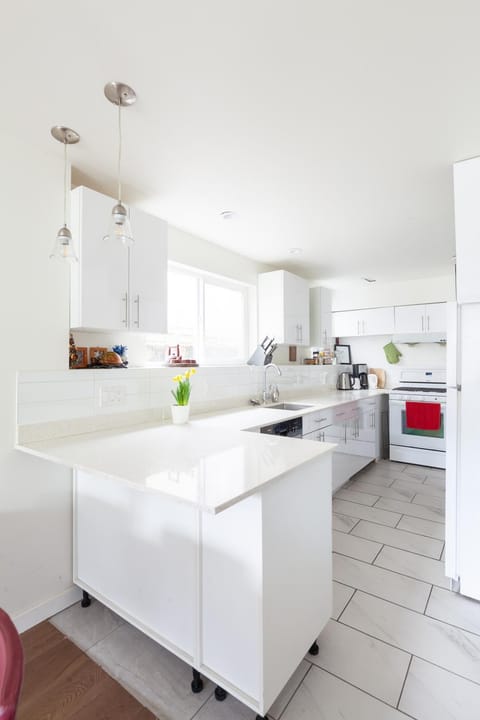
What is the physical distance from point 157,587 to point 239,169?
206 cm

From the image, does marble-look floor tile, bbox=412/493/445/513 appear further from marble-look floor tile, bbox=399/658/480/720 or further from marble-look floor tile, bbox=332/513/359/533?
marble-look floor tile, bbox=399/658/480/720

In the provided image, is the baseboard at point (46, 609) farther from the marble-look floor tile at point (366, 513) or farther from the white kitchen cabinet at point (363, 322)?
the white kitchen cabinet at point (363, 322)

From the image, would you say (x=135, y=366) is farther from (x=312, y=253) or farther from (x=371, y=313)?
(x=371, y=313)

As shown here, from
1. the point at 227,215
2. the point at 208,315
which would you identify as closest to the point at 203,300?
the point at 208,315

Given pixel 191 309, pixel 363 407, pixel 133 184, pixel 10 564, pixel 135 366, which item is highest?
pixel 133 184

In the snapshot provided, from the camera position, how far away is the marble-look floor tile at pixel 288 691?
1.22 m

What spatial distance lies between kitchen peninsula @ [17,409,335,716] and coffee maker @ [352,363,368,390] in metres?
3.35

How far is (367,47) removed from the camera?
3.89 ft

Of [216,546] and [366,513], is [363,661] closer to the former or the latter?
[216,546]

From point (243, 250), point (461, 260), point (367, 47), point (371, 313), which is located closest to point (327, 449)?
point (461, 260)

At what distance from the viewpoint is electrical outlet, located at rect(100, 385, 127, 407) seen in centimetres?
194

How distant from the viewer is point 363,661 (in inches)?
55.9

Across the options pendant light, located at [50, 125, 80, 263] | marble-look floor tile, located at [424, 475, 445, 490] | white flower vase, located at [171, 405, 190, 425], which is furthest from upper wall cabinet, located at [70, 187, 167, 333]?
marble-look floor tile, located at [424, 475, 445, 490]

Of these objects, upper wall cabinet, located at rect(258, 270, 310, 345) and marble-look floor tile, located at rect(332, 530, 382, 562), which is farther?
upper wall cabinet, located at rect(258, 270, 310, 345)
